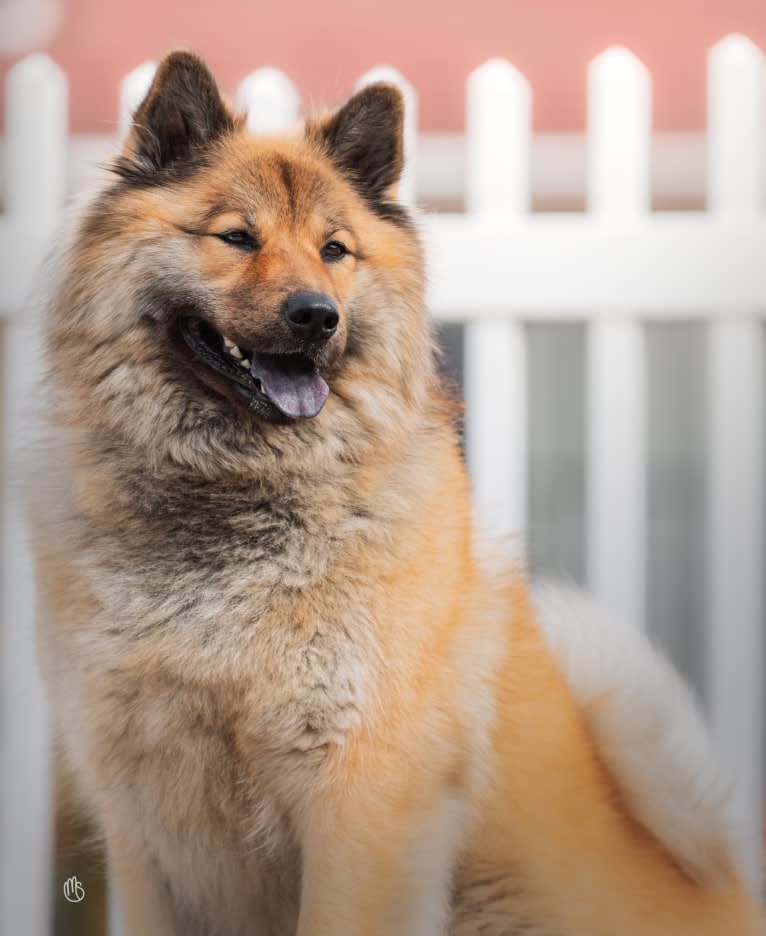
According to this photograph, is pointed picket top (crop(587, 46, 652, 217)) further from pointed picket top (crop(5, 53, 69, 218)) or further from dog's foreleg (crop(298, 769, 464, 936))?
dog's foreleg (crop(298, 769, 464, 936))

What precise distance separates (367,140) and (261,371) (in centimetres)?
34

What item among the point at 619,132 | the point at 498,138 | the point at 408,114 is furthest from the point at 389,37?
the point at 619,132

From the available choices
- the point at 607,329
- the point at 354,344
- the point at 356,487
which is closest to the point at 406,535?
the point at 356,487

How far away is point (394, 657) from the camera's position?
3.85 ft

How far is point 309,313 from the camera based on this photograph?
1128 millimetres

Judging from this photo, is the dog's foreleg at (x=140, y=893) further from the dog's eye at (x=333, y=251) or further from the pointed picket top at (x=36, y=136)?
the pointed picket top at (x=36, y=136)

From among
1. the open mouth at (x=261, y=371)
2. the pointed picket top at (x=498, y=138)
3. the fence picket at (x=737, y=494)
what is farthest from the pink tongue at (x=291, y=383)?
the fence picket at (x=737, y=494)

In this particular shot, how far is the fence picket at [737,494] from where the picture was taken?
5.24 feet

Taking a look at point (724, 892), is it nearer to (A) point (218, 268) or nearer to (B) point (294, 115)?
(A) point (218, 268)

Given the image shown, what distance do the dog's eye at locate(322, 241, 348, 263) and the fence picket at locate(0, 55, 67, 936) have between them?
554mm

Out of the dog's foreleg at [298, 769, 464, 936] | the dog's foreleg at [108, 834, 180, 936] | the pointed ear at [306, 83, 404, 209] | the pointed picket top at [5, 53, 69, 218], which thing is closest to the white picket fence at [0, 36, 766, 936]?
the pointed picket top at [5, 53, 69, 218]

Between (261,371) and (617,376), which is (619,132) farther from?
(261,371)

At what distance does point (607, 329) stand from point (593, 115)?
33 centimetres

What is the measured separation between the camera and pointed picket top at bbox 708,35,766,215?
5.14ft
